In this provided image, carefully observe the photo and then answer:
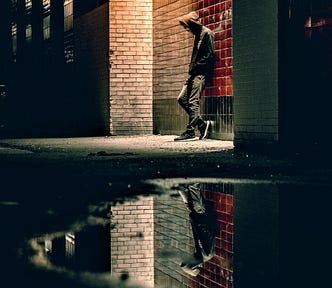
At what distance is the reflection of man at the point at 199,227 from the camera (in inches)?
157

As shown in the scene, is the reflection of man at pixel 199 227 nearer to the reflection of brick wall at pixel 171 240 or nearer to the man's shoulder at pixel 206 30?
the reflection of brick wall at pixel 171 240

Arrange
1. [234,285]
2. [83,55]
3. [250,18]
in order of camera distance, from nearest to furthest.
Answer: [234,285], [250,18], [83,55]

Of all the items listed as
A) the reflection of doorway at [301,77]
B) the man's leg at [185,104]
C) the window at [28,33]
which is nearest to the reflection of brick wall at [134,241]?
the reflection of doorway at [301,77]

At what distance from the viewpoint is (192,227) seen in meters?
5.10

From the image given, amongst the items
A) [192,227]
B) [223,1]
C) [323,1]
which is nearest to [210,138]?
[223,1]

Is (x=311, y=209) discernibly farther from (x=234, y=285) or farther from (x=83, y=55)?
(x=83, y=55)

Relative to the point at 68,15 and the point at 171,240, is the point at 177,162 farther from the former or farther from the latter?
the point at 68,15

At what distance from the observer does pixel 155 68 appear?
19641 mm

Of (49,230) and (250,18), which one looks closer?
(49,230)

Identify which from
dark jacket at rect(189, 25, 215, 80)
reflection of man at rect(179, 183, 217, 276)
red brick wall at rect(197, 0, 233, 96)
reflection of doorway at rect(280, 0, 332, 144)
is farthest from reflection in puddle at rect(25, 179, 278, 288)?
dark jacket at rect(189, 25, 215, 80)

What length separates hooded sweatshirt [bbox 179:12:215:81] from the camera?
15227mm

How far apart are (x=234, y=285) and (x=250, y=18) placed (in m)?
9.31

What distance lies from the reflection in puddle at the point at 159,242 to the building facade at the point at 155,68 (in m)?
4.99

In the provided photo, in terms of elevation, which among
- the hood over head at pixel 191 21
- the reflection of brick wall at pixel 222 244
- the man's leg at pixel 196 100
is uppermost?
the hood over head at pixel 191 21
